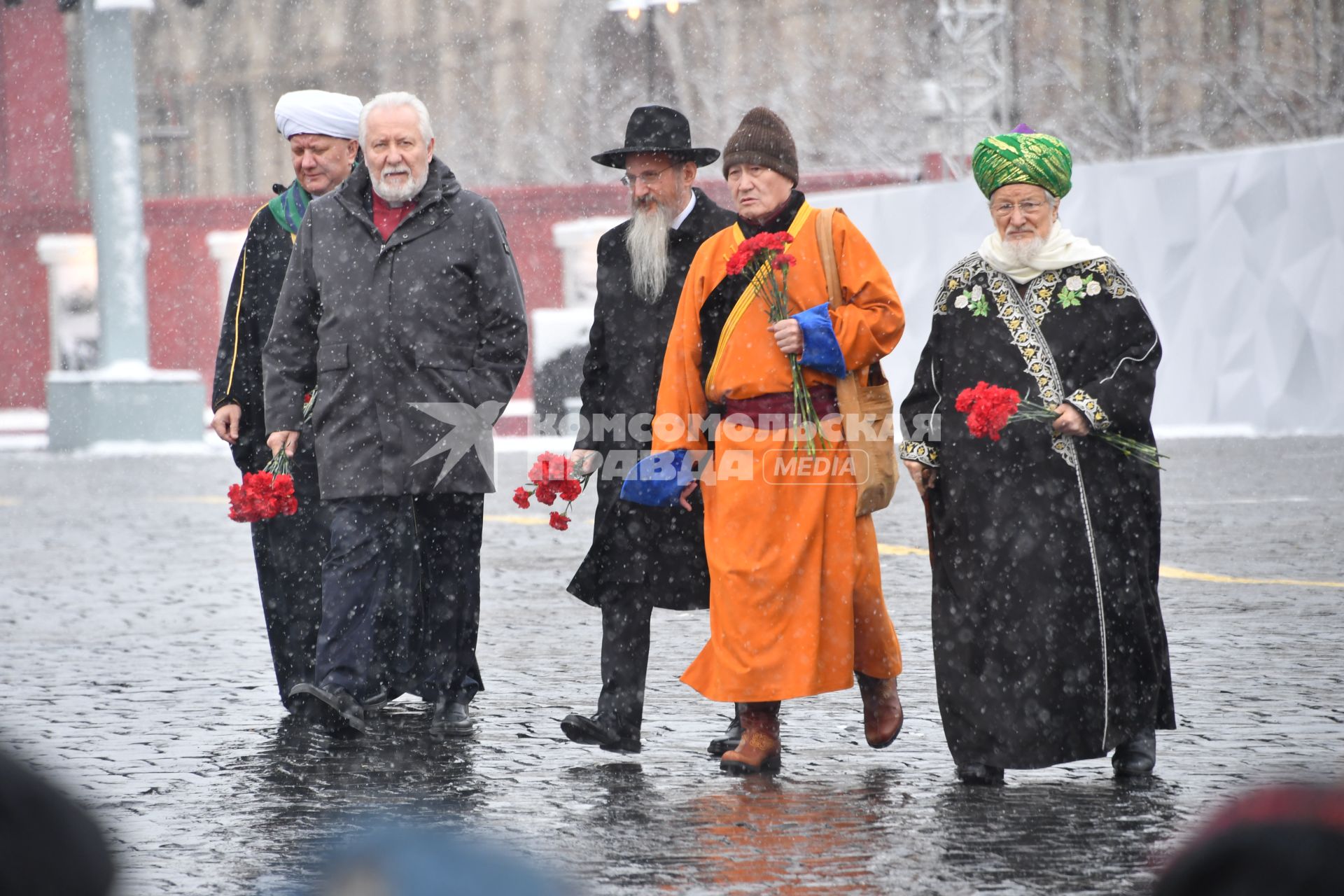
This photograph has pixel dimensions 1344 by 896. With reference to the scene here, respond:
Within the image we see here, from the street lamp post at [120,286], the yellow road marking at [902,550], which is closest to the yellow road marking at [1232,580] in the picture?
the yellow road marking at [902,550]

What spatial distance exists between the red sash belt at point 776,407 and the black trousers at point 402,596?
107cm

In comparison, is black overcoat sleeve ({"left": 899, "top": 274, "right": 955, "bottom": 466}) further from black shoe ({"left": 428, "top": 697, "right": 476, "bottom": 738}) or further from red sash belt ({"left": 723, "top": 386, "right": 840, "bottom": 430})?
black shoe ({"left": 428, "top": 697, "right": 476, "bottom": 738})

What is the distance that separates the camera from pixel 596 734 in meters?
5.76

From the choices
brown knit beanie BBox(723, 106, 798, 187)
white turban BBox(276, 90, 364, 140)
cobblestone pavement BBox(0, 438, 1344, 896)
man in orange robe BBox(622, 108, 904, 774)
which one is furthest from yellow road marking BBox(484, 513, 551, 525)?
brown knit beanie BBox(723, 106, 798, 187)

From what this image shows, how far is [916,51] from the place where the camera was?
42.4 meters

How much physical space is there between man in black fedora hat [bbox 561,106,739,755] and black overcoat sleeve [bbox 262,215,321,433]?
0.88 meters

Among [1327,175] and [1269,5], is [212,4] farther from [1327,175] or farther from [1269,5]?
[1327,175]

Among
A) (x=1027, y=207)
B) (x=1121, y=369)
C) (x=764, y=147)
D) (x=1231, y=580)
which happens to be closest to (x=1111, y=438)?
(x=1121, y=369)

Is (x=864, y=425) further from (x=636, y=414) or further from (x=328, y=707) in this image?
(x=328, y=707)

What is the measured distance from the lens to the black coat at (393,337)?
6.17 metres

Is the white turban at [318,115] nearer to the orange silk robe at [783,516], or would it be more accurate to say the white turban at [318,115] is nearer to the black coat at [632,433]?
the black coat at [632,433]

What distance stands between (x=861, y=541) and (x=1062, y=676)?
71cm

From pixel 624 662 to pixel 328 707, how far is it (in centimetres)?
89

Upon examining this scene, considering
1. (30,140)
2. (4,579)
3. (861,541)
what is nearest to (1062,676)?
(861,541)
